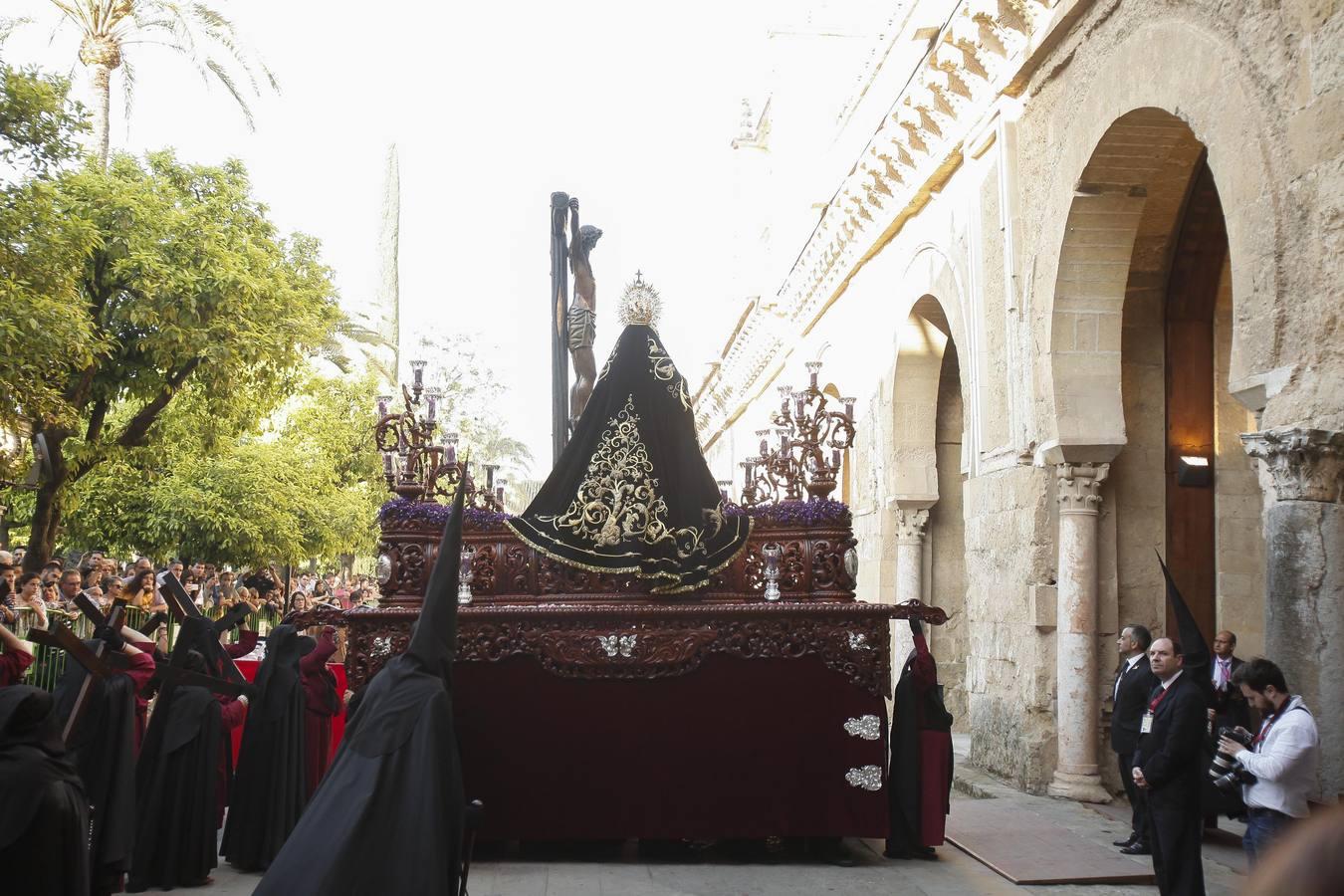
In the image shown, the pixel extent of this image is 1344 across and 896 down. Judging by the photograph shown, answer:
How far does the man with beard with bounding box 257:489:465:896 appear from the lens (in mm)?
4133

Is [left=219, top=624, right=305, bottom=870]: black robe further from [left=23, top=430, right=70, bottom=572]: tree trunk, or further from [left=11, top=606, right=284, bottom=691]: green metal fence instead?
[left=23, top=430, right=70, bottom=572]: tree trunk

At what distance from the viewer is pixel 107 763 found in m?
6.50

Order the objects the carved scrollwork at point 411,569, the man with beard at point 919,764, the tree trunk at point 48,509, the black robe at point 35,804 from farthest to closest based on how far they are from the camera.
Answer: the tree trunk at point 48,509
the carved scrollwork at point 411,569
the man with beard at point 919,764
the black robe at point 35,804

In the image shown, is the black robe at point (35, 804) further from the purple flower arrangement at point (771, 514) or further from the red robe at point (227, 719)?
the purple flower arrangement at point (771, 514)

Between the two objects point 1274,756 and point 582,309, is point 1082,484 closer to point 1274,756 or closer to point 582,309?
point 582,309

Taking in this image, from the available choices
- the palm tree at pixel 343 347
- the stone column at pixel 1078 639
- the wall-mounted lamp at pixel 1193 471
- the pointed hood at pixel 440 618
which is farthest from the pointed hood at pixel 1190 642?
the palm tree at pixel 343 347

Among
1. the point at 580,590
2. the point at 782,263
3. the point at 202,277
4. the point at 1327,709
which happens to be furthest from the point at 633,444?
the point at 782,263

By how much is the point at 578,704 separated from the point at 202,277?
33.6 ft

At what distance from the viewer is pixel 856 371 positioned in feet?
57.4

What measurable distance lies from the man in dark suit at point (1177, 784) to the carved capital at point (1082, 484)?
387cm

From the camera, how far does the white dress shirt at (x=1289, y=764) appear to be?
207 inches

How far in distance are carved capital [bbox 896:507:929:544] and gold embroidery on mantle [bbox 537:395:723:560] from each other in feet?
25.7

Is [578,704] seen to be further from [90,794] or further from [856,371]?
[856,371]

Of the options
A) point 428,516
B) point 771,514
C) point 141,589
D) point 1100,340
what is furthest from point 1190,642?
point 141,589
